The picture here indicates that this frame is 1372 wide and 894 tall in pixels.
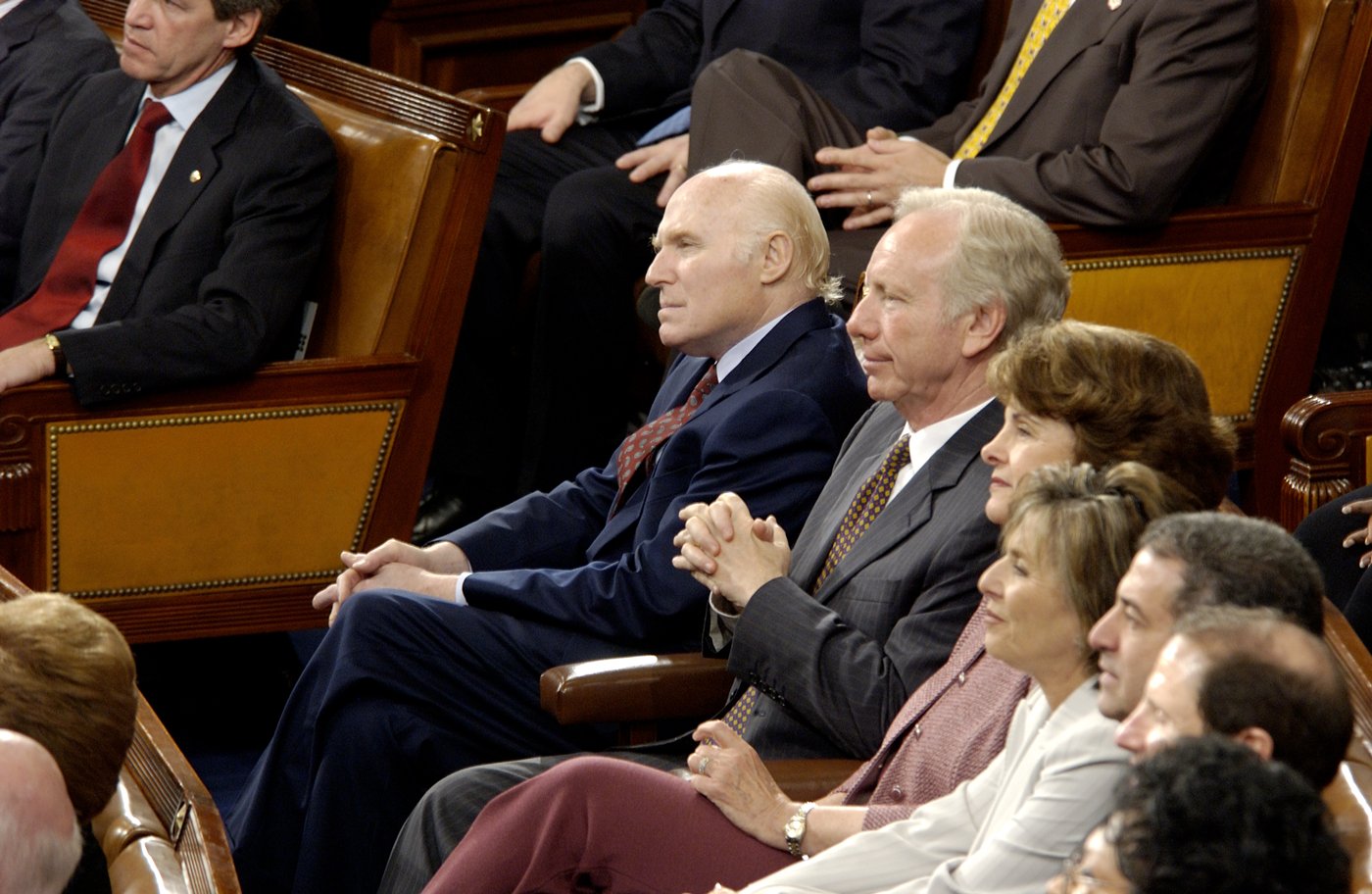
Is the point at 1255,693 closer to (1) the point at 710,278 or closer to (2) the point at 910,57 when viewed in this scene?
(1) the point at 710,278

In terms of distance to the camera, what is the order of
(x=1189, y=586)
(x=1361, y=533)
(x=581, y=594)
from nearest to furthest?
(x=1189, y=586) < (x=1361, y=533) < (x=581, y=594)

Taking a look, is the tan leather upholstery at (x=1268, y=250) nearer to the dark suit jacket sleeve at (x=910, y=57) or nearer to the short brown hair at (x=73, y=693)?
the dark suit jacket sleeve at (x=910, y=57)

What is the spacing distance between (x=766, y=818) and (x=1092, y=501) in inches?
23.2

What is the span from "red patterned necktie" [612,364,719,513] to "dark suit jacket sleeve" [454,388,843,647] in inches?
5.0

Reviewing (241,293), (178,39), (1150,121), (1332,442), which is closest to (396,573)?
(241,293)

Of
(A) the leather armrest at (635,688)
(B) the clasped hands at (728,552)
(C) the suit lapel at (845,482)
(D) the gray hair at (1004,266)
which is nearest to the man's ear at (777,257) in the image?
(C) the suit lapel at (845,482)

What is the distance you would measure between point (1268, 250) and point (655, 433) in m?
1.35

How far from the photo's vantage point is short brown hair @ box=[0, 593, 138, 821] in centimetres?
185

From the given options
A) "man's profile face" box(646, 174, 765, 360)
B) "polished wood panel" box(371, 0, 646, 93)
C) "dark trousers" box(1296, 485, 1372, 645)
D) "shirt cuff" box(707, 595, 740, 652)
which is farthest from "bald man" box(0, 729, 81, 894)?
"polished wood panel" box(371, 0, 646, 93)

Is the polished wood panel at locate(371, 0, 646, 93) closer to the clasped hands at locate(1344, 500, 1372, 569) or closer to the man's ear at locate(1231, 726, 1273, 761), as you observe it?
the clasped hands at locate(1344, 500, 1372, 569)

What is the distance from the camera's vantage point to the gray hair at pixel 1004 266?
8.39 feet

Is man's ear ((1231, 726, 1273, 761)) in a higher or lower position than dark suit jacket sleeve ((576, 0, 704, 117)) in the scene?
higher

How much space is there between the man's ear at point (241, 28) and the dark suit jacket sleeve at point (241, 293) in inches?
8.6

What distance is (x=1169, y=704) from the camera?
4.89ft
